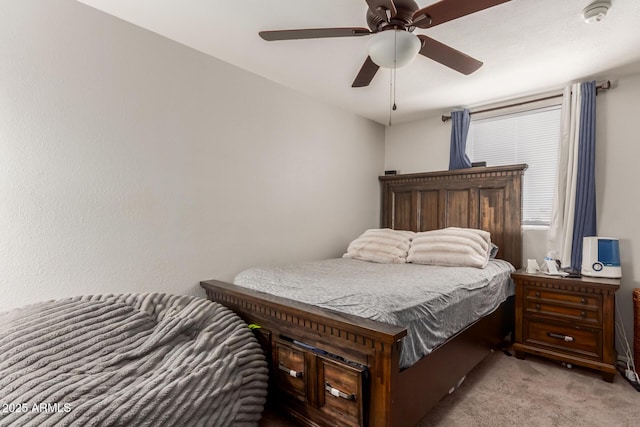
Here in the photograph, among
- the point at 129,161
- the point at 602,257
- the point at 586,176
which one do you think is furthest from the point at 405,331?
the point at 586,176

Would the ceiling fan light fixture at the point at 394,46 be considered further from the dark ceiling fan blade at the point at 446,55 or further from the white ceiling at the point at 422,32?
the white ceiling at the point at 422,32

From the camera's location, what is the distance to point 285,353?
1.80 meters

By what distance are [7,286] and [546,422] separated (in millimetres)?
2947

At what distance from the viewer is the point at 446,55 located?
1.92m

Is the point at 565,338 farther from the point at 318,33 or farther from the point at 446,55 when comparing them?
the point at 318,33

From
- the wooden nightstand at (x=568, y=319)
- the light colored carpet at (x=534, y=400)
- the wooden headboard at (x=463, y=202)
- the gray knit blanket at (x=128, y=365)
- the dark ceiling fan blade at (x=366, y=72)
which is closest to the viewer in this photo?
the gray knit blanket at (x=128, y=365)

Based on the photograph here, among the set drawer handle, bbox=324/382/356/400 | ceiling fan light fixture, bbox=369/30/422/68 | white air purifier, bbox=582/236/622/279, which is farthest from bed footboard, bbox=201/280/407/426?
white air purifier, bbox=582/236/622/279

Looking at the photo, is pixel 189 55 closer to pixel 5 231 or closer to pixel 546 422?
Result: pixel 5 231

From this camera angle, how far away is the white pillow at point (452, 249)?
2.72 m

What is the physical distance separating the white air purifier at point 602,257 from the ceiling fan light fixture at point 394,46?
219cm

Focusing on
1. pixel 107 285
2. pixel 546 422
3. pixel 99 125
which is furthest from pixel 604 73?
pixel 107 285

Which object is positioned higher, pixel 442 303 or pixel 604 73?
pixel 604 73

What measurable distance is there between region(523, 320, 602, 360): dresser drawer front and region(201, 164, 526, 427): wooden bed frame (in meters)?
0.23

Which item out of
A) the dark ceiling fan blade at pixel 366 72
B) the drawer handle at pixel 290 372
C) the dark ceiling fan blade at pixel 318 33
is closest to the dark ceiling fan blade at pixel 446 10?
the dark ceiling fan blade at pixel 318 33
